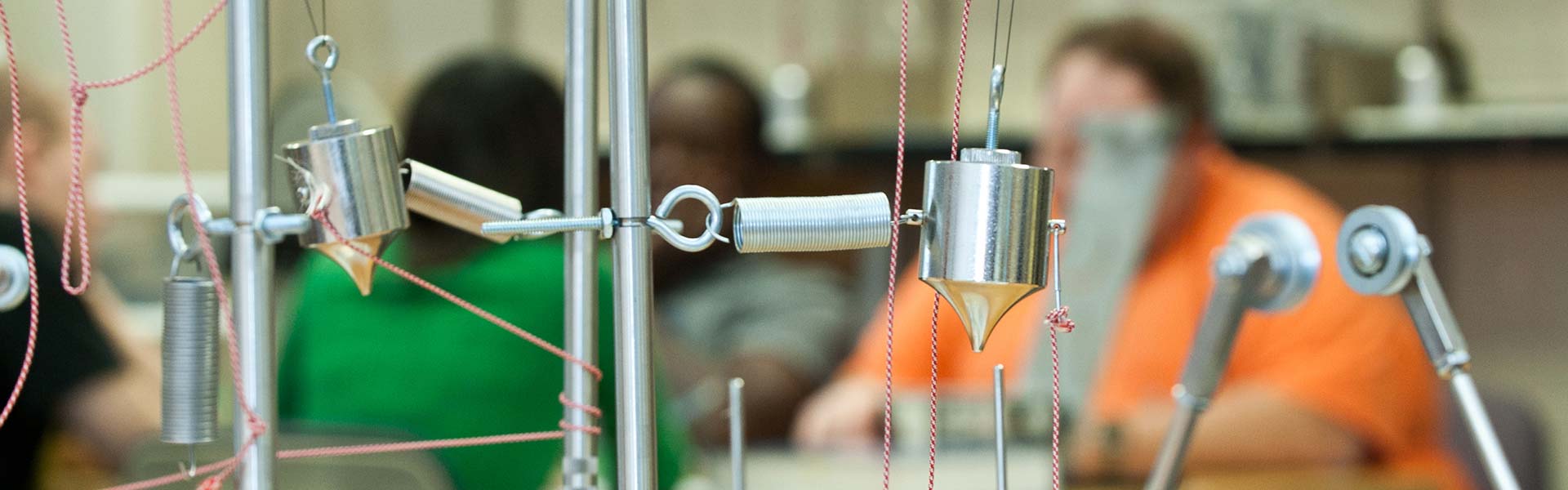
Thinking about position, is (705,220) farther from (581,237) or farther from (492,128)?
(492,128)

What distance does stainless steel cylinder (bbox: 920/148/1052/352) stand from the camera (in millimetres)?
311

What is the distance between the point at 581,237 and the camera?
14.9 inches

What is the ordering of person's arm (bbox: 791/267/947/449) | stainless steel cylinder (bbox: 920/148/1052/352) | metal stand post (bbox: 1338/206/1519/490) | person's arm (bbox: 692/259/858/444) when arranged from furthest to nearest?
person's arm (bbox: 692/259/858/444) < person's arm (bbox: 791/267/947/449) < metal stand post (bbox: 1338/206/1519/490) < stainless steel cylinder (bbox: 920/148/1052/352)

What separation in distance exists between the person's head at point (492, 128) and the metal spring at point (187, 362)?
0.64 metres

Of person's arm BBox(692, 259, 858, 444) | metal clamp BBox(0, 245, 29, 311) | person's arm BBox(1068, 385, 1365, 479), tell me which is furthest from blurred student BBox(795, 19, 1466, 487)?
metal clamp BBox(0, 245, 29, 311)

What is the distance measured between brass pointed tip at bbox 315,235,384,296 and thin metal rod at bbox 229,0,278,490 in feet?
0.06

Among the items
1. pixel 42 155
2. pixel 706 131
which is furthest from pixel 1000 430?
pixel 706 131

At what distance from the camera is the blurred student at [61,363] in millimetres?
1045

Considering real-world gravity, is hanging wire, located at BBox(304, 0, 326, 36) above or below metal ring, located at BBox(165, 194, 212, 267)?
above

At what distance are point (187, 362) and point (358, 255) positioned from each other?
0.05 metres

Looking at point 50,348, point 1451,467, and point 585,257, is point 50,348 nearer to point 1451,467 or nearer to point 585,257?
point 585,257

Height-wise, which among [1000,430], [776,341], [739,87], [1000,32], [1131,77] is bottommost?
[1000,430]

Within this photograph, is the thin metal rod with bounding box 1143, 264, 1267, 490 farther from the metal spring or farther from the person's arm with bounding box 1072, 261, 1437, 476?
the person's arm with bounding box 1072, 261, 1437, 476

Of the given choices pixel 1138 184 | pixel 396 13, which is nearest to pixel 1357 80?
pixel 1138 184
